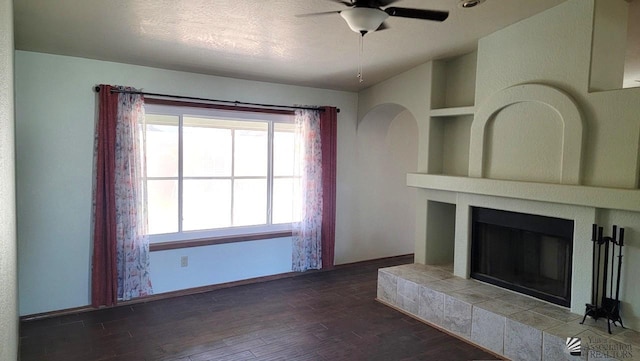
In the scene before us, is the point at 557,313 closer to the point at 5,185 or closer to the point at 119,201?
the point at 5,185

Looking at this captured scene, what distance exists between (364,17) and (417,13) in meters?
0.34

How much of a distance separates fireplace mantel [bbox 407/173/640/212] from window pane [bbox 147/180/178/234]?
2734 mm

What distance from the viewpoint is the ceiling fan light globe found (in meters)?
2.33

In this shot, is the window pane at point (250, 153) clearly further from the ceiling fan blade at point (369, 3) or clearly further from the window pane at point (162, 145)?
the ceiling fan blade at point (369, 3)

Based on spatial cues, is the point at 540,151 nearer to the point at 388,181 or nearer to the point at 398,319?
the point at 398,319

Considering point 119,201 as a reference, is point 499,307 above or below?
below

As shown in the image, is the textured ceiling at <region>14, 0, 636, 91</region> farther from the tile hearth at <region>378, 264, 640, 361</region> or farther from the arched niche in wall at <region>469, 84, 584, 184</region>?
the tile hearth at <region>378, 264, 640, 361</region>

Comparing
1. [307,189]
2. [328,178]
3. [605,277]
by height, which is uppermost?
[328,178]

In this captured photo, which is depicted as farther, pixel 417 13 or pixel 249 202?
pixel 249 202

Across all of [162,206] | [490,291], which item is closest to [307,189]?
[162,206]

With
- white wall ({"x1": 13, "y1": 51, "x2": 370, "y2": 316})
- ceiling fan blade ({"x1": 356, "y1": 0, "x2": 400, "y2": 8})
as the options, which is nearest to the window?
white wall ({"x1": 13, "y1": 51, "x2": 370, "y2": 316})

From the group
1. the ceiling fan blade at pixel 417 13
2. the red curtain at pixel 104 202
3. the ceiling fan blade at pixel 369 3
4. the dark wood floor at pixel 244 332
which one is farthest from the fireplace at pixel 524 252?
the red curtain at pixel 104 202

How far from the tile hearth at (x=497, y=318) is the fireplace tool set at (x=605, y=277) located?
90mm

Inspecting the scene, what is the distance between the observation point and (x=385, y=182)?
19.7 feet
